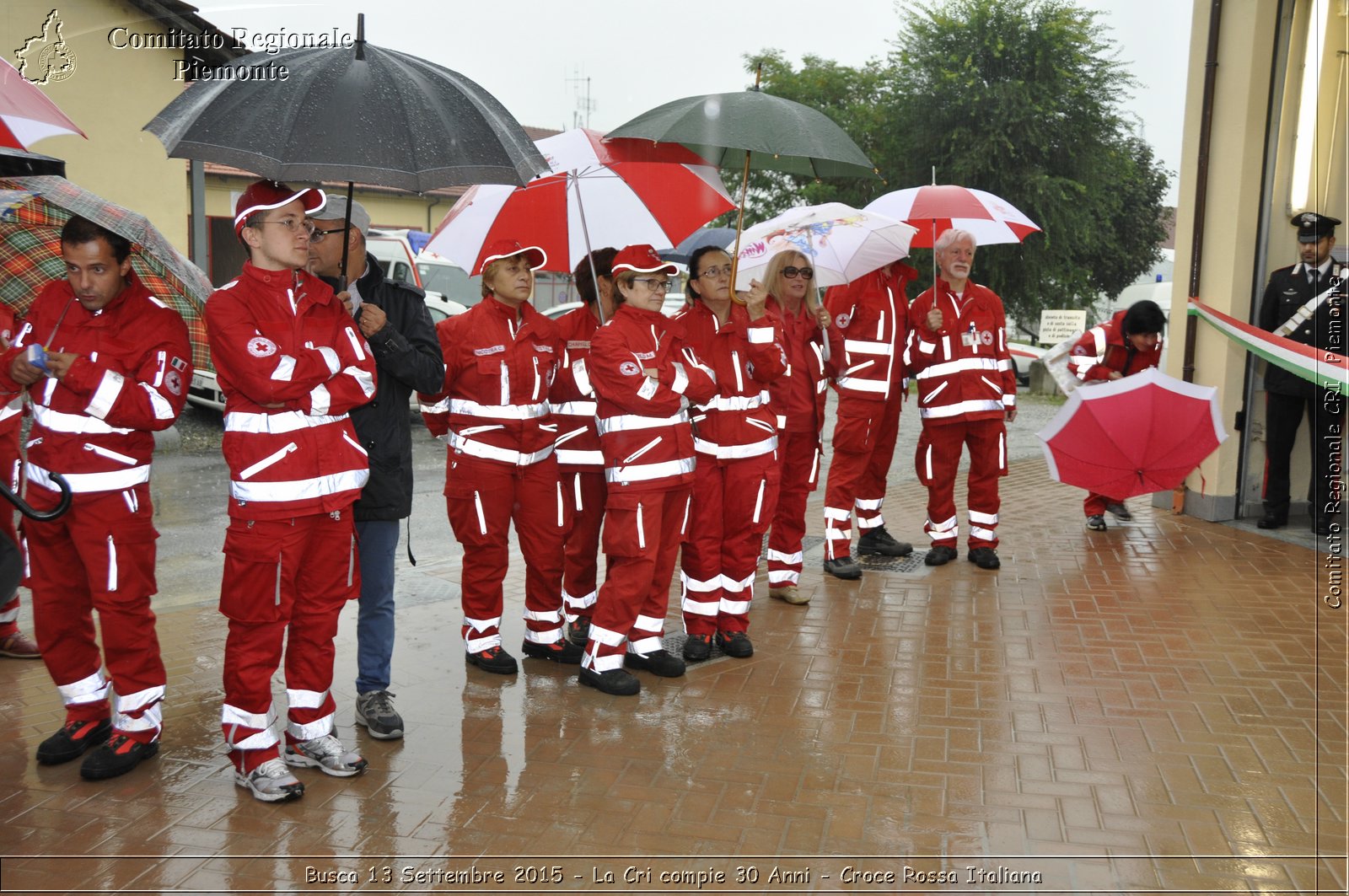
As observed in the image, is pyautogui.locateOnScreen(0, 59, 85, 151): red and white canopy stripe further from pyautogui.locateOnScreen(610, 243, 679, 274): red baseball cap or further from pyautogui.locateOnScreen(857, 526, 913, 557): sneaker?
pyautogui.locateOnScreen(857, 526, 913, 557): sneaker

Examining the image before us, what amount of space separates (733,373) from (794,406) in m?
0.94

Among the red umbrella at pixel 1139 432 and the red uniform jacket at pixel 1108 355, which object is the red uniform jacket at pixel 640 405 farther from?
the red uniform jacket at pixel 1108 355

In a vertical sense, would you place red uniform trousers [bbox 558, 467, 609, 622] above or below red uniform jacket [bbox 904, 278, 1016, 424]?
below

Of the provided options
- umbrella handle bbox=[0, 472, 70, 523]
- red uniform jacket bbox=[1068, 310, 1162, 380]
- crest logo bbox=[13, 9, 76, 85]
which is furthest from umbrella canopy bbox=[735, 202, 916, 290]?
crest logo bbox=[13, 9, 76, 85]

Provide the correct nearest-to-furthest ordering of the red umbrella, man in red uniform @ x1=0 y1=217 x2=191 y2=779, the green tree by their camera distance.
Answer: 1. man in red uniform @ x1=0 y1=217 x2=191 y2=779
2. the red umbrella
3. the green tree

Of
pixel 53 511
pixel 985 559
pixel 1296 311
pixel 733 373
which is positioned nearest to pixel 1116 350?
pixel 1296 311

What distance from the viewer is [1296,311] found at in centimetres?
834

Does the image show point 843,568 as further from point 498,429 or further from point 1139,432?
point 498,429

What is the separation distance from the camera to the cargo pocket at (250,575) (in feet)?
13.2

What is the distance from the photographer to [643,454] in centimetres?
525

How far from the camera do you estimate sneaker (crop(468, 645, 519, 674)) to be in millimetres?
5605

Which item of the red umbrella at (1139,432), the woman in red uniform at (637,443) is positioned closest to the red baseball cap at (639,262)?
the woman in red uniform at (637,443)

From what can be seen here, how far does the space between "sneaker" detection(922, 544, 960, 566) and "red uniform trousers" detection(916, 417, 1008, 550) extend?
0.03 metres

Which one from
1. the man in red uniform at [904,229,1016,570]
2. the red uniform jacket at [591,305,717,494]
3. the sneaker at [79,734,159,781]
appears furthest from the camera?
the man in red uniform at [904,229,1016,570]
